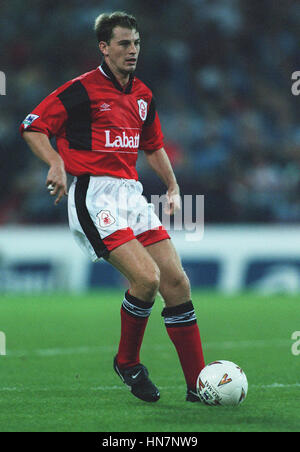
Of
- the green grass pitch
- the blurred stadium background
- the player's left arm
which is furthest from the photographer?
the blurred stadium background

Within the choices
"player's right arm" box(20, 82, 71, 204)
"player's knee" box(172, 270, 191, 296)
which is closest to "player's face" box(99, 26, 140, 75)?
"player's right arm" box(20, 82, 71, 204)

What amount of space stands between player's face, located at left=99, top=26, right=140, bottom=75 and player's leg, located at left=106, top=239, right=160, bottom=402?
1.05m

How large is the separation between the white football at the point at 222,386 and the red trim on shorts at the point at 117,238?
0.84m

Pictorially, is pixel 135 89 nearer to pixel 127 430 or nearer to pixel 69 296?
pixel 127 430

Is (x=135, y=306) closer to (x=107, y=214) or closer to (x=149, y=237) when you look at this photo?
(x=149, y=237)

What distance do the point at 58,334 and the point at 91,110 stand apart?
13.0 feet

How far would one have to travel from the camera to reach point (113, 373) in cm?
590

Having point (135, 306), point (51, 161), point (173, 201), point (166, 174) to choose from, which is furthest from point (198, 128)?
point (51, 161)

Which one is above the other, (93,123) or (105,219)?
(93,123)

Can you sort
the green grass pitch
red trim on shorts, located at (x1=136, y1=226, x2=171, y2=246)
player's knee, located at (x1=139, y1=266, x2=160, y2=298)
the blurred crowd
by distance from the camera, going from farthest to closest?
1. the blurred crowd
2. red trim on shorts, located at (x1=136, y1=226, x2=171, y2=246)
3. player's knee, located at (x1=139, y1=266, x2=160, y2=298)
4. the green grass pitch

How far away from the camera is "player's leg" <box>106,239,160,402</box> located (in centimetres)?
457

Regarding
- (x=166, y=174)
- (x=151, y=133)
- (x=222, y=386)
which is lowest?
(x=222, y=386)

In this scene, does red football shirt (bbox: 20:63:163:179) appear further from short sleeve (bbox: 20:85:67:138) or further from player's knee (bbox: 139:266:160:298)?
player's knee (bbox: 139:266:160:298)

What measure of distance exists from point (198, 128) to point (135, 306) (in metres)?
11.0
